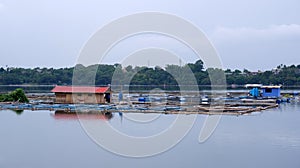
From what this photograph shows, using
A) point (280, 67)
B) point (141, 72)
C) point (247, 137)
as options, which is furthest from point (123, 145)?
point (280, 67)

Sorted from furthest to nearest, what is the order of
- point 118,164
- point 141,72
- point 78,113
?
1. point 141,72
2. point 78,113
3. point 118,164

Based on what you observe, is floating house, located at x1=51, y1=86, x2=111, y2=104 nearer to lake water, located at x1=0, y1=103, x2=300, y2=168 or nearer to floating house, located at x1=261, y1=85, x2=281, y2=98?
lake water, located at x1=0, y1=103, x2=300, y2=168

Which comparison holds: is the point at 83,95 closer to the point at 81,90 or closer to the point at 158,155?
the point at 81,90

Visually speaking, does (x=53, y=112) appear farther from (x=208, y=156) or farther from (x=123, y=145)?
(x=208, y=156)

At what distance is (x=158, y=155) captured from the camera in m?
6.71

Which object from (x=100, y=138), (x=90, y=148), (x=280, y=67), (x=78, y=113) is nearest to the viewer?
(x=90, y=148)

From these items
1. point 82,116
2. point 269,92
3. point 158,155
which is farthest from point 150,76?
point 158,155

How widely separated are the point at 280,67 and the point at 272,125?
27.1 m

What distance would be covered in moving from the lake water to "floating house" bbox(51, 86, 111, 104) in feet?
7.62

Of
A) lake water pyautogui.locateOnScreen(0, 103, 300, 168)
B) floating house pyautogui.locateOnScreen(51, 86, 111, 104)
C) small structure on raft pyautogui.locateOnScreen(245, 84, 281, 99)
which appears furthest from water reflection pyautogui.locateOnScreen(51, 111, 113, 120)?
small structure on raft pyautogui.locateOnScreen(245, 84, 281, 99)

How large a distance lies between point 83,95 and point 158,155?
22.5 ft

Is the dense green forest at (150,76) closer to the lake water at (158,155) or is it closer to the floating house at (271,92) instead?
the floating house at (271,92)

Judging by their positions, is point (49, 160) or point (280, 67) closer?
point (49, 160)

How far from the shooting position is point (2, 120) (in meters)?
10.6
